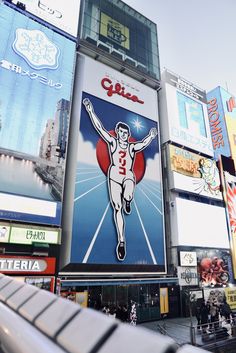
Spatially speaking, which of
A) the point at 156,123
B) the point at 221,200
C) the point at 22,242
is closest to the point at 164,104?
the point at 156,123

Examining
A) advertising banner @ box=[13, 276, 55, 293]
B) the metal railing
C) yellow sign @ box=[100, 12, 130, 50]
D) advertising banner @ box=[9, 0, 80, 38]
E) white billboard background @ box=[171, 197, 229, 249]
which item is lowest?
advertising banner @ box=[13, 276, 55, 293]

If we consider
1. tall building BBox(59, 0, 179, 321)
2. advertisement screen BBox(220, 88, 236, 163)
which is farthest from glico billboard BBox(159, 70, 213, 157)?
advertisement screen BBox(220, 88, 236, 163)

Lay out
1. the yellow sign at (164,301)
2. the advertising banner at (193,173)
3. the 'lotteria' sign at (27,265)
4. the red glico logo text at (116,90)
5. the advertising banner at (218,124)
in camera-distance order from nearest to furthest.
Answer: the 'lotteria' sign at (27,265), the yellow sign at (164,301), the red glico logo text at (116,90), the advertising banner at (193,173), the advertising banner at (218,124)


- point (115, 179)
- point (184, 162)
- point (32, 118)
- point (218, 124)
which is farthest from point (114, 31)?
point (218, 124)

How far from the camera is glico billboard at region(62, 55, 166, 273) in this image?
19406 mm

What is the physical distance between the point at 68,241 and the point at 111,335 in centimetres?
1702

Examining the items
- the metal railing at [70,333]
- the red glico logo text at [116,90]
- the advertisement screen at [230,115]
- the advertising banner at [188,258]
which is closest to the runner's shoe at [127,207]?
the advertising banner at [188,258]

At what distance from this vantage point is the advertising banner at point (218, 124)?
3569 cm

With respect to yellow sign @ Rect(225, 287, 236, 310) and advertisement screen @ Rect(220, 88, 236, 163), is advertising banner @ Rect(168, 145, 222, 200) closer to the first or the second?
advertisement screen @ Rect(220, 88, 236, 163)

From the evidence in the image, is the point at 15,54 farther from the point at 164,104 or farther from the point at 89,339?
the point at 89,339

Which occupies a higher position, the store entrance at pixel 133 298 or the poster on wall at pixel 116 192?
the poster on wall at pixel 116 192

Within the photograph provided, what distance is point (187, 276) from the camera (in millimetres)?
21766

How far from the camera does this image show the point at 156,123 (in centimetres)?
2773

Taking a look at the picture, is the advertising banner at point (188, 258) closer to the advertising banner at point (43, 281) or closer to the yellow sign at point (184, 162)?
the yellow sign at point (184, 162)
